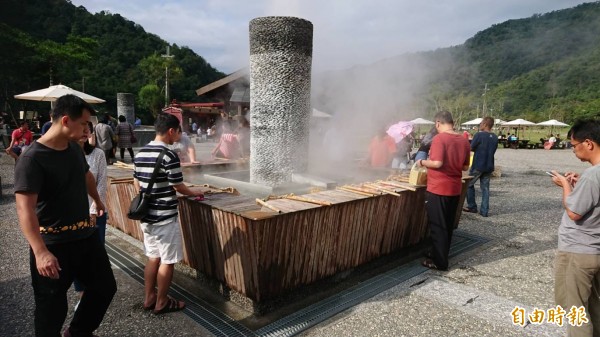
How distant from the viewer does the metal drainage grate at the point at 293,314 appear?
8.52 feet

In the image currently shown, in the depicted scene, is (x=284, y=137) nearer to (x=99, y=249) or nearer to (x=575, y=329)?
(x=99, y=249)

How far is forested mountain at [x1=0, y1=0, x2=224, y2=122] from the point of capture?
74.9 ft

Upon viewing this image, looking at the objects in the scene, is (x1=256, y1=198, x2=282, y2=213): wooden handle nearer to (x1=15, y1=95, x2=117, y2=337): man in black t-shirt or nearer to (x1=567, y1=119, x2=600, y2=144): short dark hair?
(x1=15, y1=95, x2=117, y2=337): man in black t-shirt

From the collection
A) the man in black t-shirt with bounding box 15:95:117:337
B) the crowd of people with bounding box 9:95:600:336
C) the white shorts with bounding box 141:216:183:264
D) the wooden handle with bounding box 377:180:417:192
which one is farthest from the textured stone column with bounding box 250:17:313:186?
the man in black t-shirt with bounding box 15:95:117:337

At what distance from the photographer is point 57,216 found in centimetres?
199

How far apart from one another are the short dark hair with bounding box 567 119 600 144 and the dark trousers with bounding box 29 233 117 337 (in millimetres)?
3269

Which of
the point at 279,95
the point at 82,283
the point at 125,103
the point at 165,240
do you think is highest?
the point at 125,103

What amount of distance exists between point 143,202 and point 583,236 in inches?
120

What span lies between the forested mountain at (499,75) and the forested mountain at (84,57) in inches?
866

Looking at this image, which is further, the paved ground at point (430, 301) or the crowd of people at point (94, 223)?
the paved ground at point (430, 301)

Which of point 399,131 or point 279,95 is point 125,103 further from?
point 399,131

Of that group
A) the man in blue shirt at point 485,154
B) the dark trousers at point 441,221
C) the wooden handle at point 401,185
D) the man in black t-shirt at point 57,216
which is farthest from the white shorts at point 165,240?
the man in blue shirt at point 485,154

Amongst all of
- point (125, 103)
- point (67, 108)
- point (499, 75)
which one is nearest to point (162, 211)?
point (67, 108)

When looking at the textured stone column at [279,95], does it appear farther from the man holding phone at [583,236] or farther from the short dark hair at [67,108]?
the man holding phone at [583,236]
